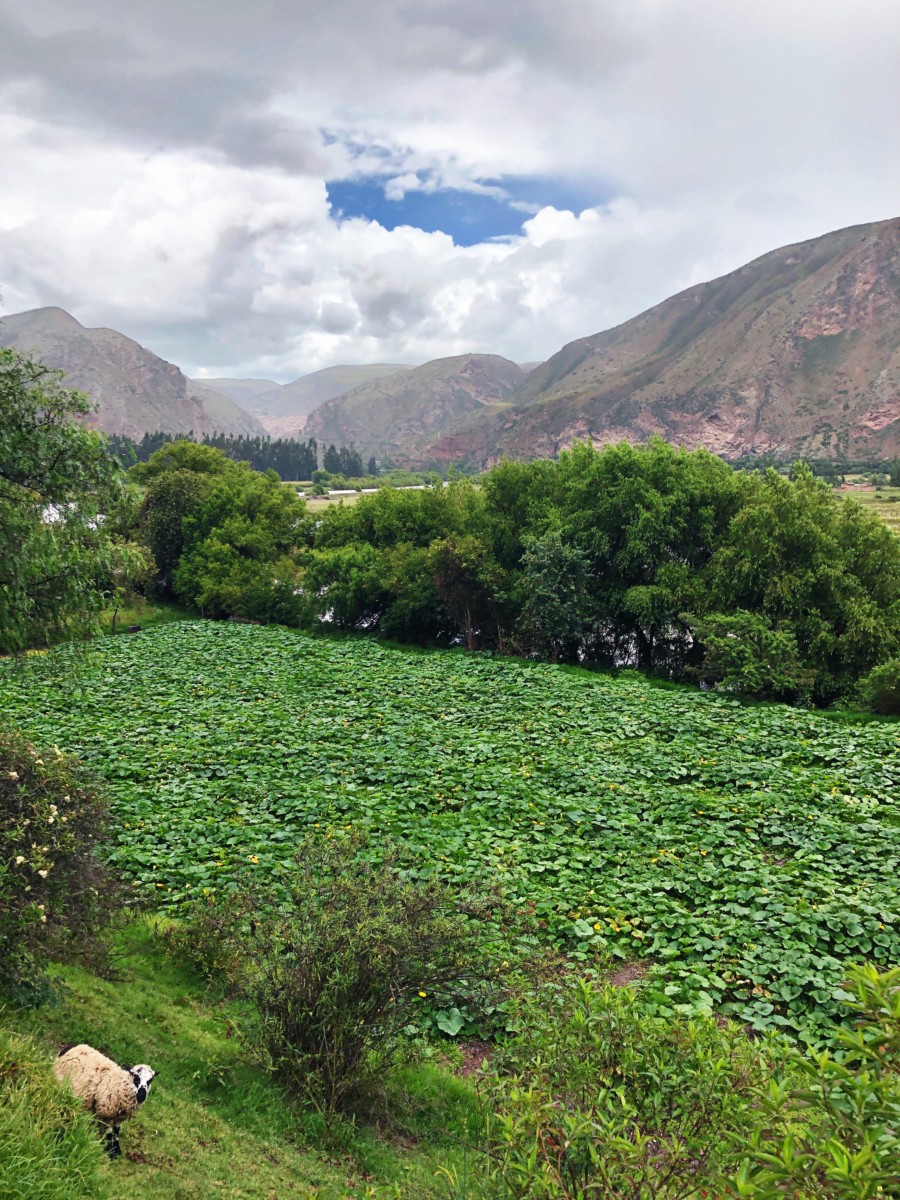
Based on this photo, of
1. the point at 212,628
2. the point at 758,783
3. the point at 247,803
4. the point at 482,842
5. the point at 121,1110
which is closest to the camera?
the point at 121,1110

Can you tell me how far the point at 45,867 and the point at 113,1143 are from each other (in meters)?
1.88

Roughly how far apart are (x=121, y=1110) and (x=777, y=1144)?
3.98 meters

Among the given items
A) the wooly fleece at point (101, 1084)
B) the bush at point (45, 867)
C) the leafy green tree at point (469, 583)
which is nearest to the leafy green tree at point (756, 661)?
the leafy green tree at point (469, 583)

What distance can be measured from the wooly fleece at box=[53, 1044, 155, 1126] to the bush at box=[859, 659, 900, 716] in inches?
755

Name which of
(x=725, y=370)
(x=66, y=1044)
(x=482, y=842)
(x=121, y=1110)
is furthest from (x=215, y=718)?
(x=725, y=370)

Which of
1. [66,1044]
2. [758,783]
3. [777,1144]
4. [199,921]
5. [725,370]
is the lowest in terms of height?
[758,783]

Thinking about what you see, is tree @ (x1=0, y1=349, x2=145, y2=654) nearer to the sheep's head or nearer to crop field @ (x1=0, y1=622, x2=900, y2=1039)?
crop field @ (x1=0, y1=622, x2=900, y2=1039)

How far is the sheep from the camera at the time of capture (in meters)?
4.21

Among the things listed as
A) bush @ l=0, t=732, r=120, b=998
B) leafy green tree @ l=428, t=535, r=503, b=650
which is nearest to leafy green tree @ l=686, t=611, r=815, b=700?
leafy green tree @ l=428, t=535, r=503, b=650

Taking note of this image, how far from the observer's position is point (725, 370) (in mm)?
192500

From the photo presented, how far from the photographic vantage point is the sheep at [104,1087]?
4207 millimetres

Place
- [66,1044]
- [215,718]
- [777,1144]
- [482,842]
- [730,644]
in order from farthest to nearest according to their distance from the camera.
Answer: [730,644] < [215,718] < [482,842] < [66,1044] < [777,1144]

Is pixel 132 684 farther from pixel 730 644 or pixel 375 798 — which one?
pixel 730 644

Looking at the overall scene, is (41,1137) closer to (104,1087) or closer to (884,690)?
(104,1087)
